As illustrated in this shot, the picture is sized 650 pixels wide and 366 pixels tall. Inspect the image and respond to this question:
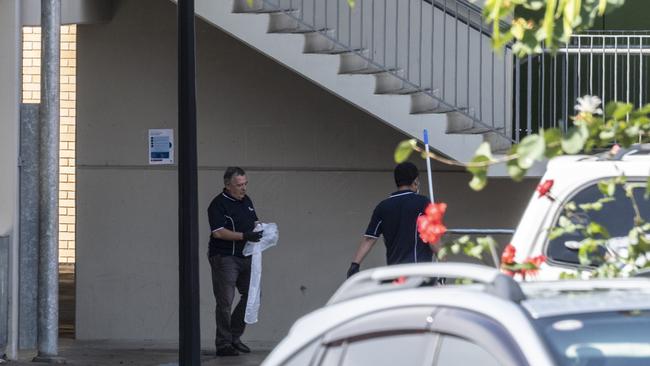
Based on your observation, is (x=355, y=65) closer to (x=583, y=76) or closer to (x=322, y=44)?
(x=322, y=44)

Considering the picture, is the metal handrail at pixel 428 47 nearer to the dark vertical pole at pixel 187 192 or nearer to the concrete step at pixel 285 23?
the concrete step at pixel 285 23

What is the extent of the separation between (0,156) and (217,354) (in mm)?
2668

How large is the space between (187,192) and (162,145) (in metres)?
3.61

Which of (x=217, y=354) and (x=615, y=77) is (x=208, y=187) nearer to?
(x=217, y=354)

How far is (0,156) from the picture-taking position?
1213 cm

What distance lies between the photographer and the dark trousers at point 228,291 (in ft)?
40.6

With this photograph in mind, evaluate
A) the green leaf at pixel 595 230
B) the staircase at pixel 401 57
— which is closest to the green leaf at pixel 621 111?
the green leaf at pixel 595 230

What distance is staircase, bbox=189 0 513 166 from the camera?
11945mm

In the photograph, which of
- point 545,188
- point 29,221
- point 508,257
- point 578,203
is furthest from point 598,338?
point 29,221

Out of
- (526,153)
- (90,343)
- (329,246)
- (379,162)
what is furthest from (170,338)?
(526,153)

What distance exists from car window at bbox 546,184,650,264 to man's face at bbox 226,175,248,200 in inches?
241

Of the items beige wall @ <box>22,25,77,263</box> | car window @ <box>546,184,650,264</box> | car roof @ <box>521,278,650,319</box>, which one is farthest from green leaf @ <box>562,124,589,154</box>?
beige wall @ <box>22,25,77,263</box>

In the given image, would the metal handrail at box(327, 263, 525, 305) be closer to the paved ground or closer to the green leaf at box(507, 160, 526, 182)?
the green leaf at box(507, 160, 526, 182)

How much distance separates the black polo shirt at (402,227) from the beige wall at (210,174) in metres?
3.27
